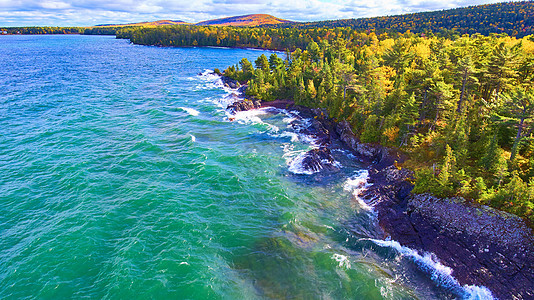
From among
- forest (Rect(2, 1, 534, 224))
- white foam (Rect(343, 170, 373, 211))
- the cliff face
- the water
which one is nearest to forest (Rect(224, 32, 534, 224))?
forest (Rect(2, 1, 534, 224))

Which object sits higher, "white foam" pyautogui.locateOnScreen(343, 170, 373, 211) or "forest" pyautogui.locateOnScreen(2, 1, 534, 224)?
"forest" pyautogui.locateOnScreen(2, 1, 534, 224)

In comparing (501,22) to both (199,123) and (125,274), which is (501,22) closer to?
(199,123)

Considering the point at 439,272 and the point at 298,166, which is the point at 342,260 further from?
the point at 298,166

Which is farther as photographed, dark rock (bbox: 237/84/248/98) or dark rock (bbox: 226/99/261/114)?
dark rock (bbox: 237/84/248/98)

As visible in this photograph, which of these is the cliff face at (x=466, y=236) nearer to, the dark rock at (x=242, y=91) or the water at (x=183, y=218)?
the water at (x=183, y=218)

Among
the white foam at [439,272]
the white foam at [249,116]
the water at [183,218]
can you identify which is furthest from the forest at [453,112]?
the water at [183,218]

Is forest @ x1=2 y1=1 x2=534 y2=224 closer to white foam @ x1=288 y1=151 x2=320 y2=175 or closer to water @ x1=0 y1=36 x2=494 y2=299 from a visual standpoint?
water @ x1=0 y1=36 x2=494 y2=299

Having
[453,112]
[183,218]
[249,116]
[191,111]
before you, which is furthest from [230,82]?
[453,112]
